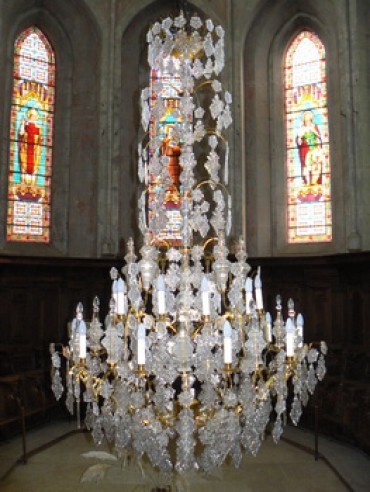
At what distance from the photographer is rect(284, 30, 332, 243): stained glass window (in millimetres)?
11039

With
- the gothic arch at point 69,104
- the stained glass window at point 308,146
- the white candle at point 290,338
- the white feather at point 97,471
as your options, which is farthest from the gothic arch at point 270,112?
the white candle at point 290,338

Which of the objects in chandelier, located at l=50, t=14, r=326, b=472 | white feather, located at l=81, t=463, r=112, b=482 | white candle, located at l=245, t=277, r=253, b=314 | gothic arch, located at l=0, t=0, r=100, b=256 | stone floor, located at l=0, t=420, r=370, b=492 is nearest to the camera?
chandelier, located at l=50, t=14, r=326, b=472

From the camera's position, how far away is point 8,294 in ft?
32.8

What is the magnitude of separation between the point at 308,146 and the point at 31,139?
5624 mm

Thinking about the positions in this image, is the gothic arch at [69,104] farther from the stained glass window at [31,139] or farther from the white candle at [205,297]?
the white candle at [205,297]

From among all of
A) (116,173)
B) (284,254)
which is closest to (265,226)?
(284,254)

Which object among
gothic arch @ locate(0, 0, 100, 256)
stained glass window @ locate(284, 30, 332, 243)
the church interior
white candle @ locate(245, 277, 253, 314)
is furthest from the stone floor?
stained glass window @ locate(284, 30, 332, 243)

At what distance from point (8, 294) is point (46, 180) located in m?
2.56

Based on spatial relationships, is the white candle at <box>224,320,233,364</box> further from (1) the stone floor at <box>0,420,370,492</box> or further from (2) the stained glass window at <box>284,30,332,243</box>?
Answer: (2) the stained glass window at <box>284,30,332,243</box>

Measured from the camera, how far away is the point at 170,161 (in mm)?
9570

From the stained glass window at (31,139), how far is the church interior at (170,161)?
24mm

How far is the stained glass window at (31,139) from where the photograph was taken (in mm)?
10875

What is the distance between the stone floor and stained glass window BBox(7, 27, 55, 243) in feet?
14.2

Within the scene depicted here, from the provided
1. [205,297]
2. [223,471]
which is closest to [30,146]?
[223,471]
